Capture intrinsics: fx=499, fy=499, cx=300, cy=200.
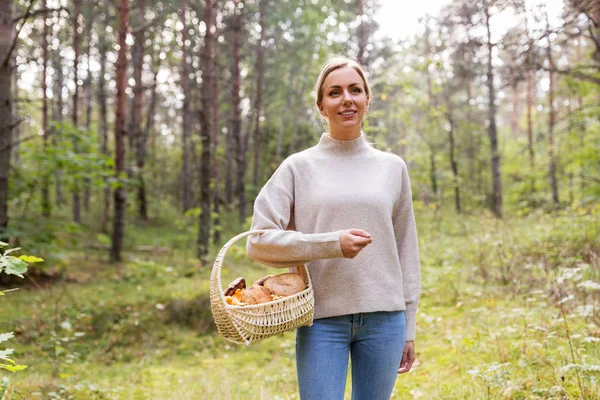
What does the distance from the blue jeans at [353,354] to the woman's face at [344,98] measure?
2.83 ft

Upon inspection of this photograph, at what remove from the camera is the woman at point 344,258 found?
6.84ft

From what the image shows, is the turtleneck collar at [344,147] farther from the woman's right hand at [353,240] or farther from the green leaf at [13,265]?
the green leaf at [13,265]

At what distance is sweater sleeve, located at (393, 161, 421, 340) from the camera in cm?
235

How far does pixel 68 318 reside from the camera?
6793mm

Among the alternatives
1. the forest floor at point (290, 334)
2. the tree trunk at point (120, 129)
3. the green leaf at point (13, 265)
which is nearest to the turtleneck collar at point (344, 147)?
the green leaf at point (13, 265)

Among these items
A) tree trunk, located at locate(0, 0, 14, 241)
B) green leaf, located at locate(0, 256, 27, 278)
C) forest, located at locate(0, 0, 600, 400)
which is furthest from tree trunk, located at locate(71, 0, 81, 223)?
green leaf, located at locate(0, 256, 27, 278)

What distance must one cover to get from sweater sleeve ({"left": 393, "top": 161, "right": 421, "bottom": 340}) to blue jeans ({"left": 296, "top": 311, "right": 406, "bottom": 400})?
11cm

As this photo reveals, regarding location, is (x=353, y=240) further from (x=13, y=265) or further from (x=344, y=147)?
(x=13, y=265)

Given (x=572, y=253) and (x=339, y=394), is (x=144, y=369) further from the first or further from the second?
(x=572, y=253)

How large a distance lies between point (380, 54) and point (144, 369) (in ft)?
56.6

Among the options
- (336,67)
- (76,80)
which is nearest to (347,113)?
(336,67)

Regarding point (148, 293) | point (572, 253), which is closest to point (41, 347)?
point (148, 293)

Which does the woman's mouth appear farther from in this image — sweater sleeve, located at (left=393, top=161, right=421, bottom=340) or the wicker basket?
the wicker basket

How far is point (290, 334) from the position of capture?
7242 millimetres
